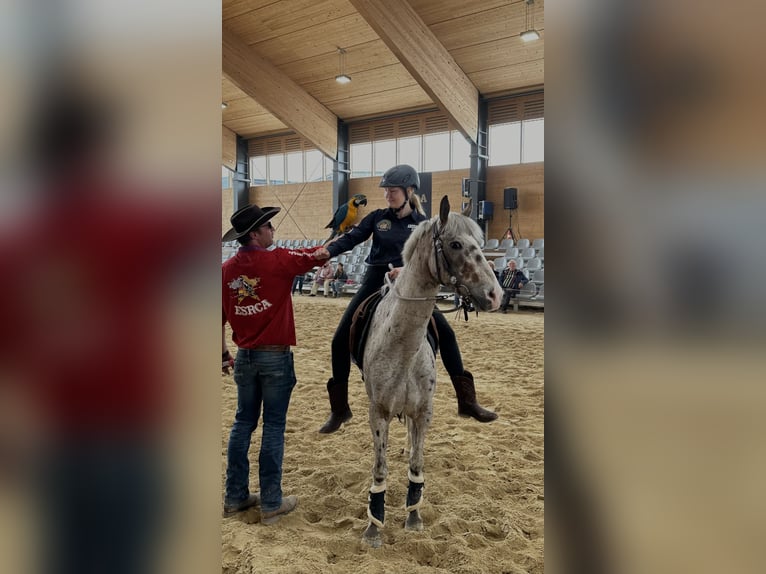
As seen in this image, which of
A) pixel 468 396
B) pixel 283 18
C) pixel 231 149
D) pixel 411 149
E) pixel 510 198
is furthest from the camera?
pixel 231 149

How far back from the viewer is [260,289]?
2488mm

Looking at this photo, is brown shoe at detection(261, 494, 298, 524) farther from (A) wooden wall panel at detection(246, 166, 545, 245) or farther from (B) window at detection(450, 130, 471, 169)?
(B) window at detection(450, 130, 471, 169)

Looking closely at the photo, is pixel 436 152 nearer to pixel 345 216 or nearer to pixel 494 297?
pixel 345 216

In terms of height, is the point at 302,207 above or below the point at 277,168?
below

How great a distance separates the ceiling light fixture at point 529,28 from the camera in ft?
32.2

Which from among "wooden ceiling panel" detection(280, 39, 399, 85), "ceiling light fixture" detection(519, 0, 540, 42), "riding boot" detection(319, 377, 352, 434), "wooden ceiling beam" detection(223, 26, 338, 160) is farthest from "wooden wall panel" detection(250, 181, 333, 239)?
"riding boot" detection(319, 377, 352, 434)

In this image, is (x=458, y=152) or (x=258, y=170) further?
(x=258, y=170)

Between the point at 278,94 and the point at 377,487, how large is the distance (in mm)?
13757

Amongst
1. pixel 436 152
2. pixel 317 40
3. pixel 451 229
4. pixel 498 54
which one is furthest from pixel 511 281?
pixel 451 229

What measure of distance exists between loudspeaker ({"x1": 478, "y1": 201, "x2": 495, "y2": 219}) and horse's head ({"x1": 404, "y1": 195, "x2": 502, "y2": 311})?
12.2m

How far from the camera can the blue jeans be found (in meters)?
2.55

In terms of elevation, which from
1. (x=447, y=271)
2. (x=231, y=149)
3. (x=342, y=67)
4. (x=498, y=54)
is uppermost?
(x=342, y=67)

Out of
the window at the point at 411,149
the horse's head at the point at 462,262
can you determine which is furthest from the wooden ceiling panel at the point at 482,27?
the horse's head at the point at 462,262
